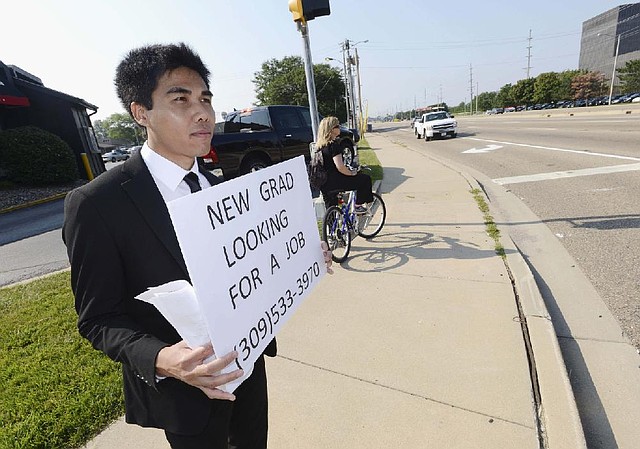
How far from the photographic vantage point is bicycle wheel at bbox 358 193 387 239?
18.1 feet

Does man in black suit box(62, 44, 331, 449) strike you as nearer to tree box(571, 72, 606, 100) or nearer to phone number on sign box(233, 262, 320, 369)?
phone number on sign box(233, 262, 320, 369)

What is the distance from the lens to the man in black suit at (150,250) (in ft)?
3.48

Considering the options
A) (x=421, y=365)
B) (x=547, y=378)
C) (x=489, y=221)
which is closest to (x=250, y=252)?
(x=421, y=365)

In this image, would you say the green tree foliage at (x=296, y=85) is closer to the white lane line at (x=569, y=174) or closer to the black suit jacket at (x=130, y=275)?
the white lane line at (x=569, y=174)

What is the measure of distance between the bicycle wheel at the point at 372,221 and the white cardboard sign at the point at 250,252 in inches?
151

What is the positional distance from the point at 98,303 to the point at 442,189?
8051 mm

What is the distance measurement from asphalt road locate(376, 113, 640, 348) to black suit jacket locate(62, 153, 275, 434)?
3.37 meters

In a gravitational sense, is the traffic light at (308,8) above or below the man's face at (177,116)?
above

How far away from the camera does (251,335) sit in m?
1.23

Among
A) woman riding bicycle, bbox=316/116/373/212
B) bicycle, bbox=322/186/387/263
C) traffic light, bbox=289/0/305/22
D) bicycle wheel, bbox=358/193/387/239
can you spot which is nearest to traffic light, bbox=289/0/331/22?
traffic light, bbox=289/0/305/22

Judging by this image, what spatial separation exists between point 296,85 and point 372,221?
1932 inches

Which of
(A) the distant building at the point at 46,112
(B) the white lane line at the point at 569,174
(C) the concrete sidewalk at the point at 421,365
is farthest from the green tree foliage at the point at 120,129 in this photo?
(C) the concrete sidewalk at the point at 421,365

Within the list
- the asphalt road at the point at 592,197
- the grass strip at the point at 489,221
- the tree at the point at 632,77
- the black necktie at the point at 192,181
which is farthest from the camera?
the tree at the point at 632,77

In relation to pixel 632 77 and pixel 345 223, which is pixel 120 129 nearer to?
pixel 345 223
